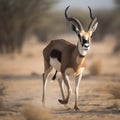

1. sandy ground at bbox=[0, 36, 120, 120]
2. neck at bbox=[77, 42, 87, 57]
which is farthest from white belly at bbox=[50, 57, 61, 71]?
sandy ground at bbox=[0, 36, 120, 120]

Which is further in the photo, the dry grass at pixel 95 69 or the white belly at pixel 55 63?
the dry grass at pixel 95 69

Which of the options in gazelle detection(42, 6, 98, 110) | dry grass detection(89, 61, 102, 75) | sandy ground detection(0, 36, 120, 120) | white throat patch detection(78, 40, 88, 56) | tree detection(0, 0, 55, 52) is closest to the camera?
sandy ground detection(0, 36, 120, 120)

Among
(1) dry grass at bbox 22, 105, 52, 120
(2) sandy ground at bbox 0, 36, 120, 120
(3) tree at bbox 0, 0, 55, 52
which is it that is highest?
(3) tree at bbox 0, 0, 55, 52

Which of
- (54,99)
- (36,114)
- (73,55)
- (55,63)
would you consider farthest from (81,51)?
(54,99)

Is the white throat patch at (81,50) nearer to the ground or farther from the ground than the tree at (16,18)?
nearer to the ground

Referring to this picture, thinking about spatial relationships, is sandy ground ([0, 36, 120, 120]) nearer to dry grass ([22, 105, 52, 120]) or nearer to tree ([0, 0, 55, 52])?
dry grass ([22, 105, 52, 120])

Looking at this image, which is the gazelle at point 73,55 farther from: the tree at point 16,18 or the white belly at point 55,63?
the tree at point 16,18

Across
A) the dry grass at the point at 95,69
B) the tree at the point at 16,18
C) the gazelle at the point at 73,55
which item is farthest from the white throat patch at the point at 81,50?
the tree at the point at 16,18

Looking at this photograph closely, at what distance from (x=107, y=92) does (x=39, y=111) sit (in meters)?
5.07

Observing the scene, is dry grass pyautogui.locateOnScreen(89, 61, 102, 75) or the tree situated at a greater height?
the tree

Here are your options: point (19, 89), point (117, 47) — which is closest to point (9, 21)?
point (117, 47)

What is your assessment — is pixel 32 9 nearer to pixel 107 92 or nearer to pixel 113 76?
pixel 113 76

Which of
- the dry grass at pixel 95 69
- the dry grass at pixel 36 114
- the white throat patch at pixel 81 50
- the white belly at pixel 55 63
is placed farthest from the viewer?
the dry grass at pixel 95 69

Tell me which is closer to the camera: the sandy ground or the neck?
the sandy ground
